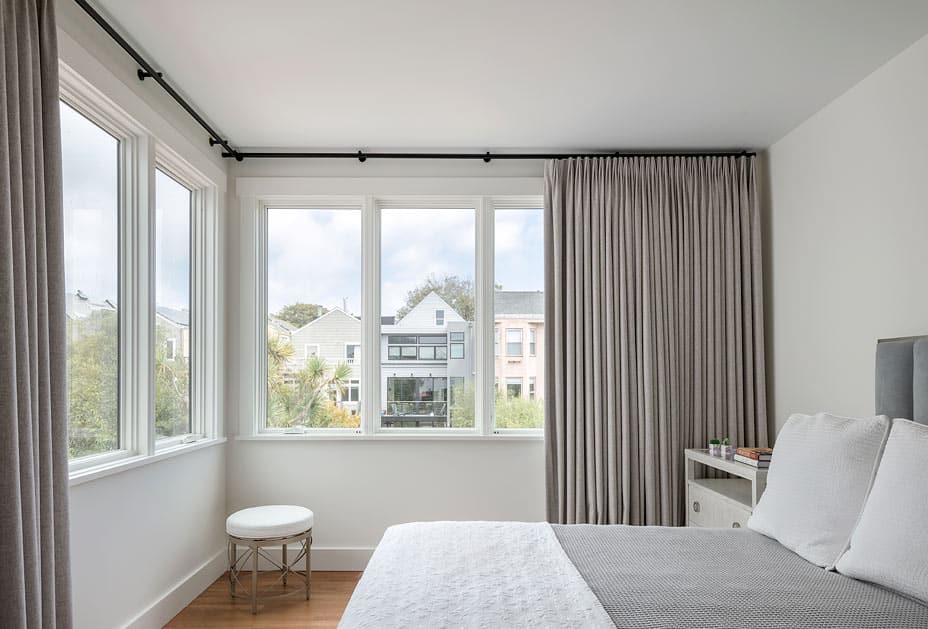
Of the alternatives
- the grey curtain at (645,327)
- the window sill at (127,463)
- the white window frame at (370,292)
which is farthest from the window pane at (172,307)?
the grey curtain at (645,327)

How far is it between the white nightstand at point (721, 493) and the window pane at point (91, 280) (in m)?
2.92

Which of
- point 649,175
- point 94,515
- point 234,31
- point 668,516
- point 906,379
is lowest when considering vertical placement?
point 668,516

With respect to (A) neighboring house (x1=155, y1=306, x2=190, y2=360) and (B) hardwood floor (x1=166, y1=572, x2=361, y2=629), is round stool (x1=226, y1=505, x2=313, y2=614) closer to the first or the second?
(B) hardwood floor (x1=166, y1=572, x2=361, y2=629)

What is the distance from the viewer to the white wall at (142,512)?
100 inches

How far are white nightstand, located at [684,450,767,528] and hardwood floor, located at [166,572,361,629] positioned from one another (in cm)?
199

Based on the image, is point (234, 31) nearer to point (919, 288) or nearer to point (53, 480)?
point (53, 480)

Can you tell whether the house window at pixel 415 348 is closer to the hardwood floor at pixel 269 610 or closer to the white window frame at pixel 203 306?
the white window frame at pixel 203 306

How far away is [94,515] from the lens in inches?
104

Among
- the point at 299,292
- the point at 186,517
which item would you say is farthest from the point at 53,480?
the point at 299,292

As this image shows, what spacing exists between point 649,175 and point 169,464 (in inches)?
123

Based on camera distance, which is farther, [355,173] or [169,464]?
[355,173]

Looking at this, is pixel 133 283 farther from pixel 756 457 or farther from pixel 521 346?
pixel 756 457

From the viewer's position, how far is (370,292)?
4305 millimetres

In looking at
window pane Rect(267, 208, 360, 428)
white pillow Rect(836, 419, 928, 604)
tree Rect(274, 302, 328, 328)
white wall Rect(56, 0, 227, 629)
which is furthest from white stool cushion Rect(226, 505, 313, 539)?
white pillow Rect(836, 419, 928, 604)
